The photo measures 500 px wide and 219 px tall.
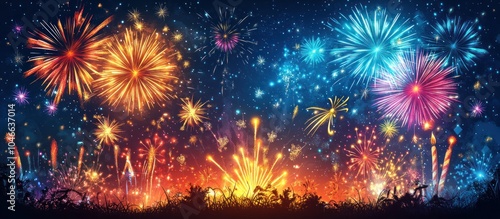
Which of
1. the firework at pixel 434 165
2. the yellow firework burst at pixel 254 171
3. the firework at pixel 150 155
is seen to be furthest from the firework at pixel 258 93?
the firework at pixel 434 165

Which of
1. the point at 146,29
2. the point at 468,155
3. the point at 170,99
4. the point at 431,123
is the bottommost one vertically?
the point at 468,155

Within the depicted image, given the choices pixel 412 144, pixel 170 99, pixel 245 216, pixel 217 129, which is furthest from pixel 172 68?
pixel 412 144

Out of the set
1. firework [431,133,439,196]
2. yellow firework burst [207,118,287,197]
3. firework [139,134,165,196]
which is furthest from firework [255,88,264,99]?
firework [431,133,439,196]

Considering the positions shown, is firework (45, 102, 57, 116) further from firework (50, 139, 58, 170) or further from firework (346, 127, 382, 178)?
firework (346, 127, 382, 178)

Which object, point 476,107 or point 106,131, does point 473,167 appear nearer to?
point 476,107

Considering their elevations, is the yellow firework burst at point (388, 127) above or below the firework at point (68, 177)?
above

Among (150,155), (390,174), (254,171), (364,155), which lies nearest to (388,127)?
(364,155)

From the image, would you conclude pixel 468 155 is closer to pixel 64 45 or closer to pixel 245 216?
pixel 245 216

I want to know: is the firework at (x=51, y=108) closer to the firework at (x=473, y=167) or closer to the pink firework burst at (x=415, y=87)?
the pink firework burst at (x=415, y=87)
